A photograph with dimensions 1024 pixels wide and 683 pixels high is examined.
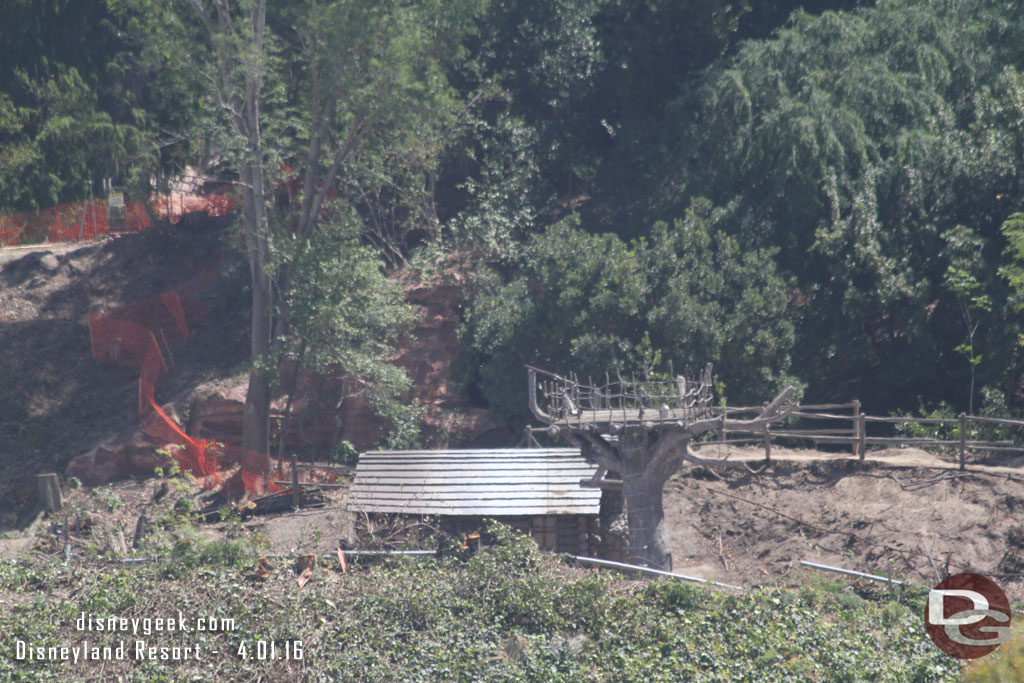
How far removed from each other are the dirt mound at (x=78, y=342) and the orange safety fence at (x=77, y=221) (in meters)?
0.79

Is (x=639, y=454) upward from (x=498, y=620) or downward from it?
upward

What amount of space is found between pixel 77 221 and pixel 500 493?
20.9m

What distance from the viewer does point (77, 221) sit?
31.0m

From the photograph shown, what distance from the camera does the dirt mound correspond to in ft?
80.7

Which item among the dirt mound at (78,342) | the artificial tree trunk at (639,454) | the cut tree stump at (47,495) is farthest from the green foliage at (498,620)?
the dirt mound at (78,342)

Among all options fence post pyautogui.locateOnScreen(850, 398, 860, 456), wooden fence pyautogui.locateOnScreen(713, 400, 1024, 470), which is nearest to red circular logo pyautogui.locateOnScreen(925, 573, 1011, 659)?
wooden fence pyautogui.locateOnScreen(713, 400, 1024, 470)

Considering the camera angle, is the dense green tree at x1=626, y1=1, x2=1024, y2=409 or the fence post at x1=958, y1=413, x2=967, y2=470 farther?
the dense green tree at x1=626, y1=1, x2=1024, y2=409

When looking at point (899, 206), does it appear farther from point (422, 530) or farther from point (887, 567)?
point (422, 530)

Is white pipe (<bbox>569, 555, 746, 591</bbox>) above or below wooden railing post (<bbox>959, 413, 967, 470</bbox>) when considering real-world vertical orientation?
below

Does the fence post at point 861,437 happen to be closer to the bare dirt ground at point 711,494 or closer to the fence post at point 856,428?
the fence post at point 856,428

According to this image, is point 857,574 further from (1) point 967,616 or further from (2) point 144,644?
(2) point 144,644

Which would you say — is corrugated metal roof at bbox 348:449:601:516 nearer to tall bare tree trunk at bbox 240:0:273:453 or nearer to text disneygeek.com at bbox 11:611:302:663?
text disneygeek.com at bbox 11:611:302:663

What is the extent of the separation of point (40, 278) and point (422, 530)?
1785cm

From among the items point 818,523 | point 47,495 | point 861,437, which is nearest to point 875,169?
point 861,437
